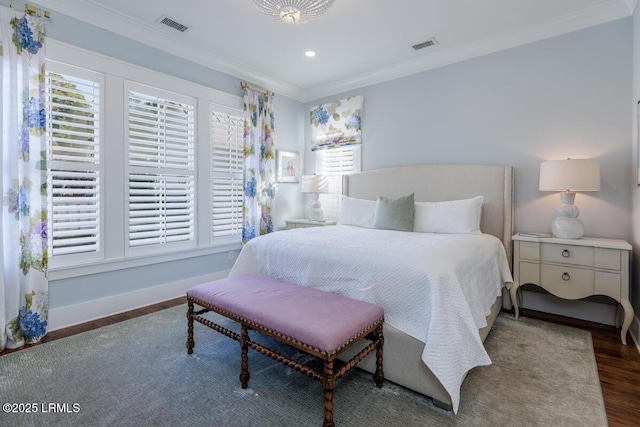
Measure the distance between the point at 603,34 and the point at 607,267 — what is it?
209 cm

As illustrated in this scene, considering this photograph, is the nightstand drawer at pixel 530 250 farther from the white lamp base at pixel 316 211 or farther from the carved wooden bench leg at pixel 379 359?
the white lamp base at pixel 316 211

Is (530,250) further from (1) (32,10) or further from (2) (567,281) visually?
(1) (32,10)

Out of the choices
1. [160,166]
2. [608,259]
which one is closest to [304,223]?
[160,166]

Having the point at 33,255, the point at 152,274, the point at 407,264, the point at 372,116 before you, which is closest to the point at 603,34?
the point at 372,116

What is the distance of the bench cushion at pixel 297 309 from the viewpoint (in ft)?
5.00

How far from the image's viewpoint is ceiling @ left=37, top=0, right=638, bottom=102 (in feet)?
8.89

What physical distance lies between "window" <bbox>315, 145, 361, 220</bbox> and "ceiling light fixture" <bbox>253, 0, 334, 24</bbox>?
90.2 inches

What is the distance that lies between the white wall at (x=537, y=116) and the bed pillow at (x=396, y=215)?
0.86m

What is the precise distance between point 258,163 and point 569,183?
3385mm

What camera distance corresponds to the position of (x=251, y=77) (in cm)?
417

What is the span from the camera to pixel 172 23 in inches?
118

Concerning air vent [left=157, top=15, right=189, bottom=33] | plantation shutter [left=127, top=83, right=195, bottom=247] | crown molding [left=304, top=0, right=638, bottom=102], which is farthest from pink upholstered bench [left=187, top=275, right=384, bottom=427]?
crown molding [left=304, top=0, right=638, bottom=102]

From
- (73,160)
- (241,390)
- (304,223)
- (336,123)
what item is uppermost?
(336,123)

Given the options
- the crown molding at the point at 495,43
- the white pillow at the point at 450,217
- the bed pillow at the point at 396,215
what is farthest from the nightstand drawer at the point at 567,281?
the crown molding at the point at 495,43
